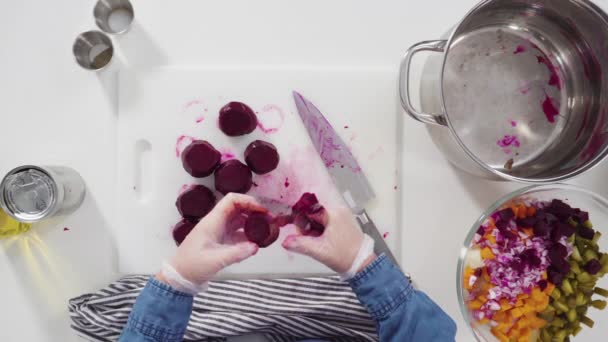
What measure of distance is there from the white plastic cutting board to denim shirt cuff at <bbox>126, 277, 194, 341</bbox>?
0.22 m

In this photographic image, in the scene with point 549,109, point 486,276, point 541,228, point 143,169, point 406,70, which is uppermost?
point 406,70

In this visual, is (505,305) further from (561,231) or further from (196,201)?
(196,201)

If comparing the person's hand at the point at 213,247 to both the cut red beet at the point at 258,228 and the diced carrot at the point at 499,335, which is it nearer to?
the cut red beet at the point at 258,228

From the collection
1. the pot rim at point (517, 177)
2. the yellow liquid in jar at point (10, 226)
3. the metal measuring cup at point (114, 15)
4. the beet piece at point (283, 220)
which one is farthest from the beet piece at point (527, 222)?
the yellow liquid in jar at point (10, 226)

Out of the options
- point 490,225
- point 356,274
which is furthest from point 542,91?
point 356,274

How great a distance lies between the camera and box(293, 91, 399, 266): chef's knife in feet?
3.81

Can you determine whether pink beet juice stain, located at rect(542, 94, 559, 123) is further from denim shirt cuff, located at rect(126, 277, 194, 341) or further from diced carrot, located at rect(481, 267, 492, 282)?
denim shirt cuff, located at rect(126, 277, 194, 341)

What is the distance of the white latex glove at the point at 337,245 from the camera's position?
0.97m

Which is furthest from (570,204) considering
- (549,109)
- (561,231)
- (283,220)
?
(283,220)

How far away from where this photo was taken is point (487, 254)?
43.7 inches

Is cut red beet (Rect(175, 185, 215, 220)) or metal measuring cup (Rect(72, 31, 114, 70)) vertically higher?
metal measuring cup (Rect(72, 31, 114, 70))

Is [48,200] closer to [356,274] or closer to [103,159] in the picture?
[103,159]

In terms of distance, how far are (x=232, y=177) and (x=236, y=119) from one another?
5.2 inches

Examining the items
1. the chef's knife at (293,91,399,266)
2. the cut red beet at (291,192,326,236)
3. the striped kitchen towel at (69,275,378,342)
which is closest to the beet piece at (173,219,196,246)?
the striped kitchen towel at (69,275,378,342)
